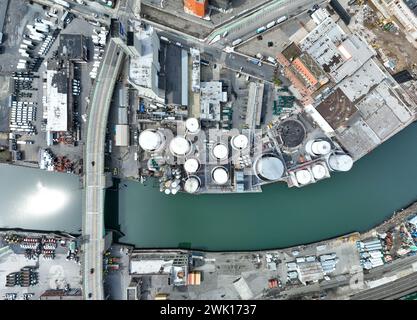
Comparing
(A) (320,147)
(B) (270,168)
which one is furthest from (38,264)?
(A) (320,147)

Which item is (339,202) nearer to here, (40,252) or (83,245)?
(83,245)

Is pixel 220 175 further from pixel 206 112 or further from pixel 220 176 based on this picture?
pixel 206 112

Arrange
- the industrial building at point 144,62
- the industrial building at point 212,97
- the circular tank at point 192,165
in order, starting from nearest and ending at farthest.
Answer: the industrial building at point 144,62
the circular tank at point 192,165
the industrial building at point 212,97

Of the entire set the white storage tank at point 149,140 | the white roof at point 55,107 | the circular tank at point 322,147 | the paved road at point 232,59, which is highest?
the paved road at point 232,59

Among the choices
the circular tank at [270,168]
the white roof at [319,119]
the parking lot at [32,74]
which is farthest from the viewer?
the parking lot at [32,74]

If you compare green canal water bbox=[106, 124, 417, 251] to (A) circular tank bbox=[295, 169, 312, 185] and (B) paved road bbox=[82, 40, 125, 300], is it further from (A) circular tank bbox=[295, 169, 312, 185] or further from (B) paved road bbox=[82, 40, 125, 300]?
(A) circular tank bbox=[295, 169, 312, 185]

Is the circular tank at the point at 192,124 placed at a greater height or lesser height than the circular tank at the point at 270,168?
greater

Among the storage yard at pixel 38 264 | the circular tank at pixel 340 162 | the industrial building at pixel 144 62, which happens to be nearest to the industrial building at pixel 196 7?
the industrial building at pixel 144 62

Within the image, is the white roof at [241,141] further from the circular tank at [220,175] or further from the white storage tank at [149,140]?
the white storage tank at [149,140]
